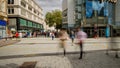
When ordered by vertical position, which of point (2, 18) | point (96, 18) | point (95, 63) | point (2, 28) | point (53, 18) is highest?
point (53, 18)

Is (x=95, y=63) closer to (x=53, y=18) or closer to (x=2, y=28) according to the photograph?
(x=2, y=28)

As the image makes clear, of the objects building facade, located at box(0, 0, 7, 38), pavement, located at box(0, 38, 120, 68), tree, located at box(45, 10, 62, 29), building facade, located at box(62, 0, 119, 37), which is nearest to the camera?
pavement, located at box(0, 38, 120, 68)

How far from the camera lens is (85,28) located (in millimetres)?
61688

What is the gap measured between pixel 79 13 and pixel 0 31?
27.3 metres

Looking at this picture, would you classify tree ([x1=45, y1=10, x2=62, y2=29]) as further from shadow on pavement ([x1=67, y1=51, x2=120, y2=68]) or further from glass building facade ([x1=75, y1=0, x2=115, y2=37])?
shadow on pavement ([x1=67, y1=51, x2=120, y2=68])

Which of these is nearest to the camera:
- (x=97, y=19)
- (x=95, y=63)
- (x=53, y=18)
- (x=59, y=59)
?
(x=95, y=63)

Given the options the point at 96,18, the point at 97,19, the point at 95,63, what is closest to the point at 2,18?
the point at 96,18

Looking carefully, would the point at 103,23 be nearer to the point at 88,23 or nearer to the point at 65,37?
the point at 88,23

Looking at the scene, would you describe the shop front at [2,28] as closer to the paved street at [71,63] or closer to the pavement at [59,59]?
the pavement at [59,59]

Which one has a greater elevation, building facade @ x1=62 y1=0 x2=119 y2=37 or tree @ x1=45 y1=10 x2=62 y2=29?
tree @ x1=45 y1=10 x2=62 y2=29

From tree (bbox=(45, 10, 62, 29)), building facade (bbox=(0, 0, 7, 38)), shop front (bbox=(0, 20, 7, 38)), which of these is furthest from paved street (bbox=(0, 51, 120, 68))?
tree (bbox=(45, 10, 62, 29))

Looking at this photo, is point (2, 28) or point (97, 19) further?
point (97, 19)

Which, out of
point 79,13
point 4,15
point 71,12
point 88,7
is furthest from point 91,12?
point 4,15

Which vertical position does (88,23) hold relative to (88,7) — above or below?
below
